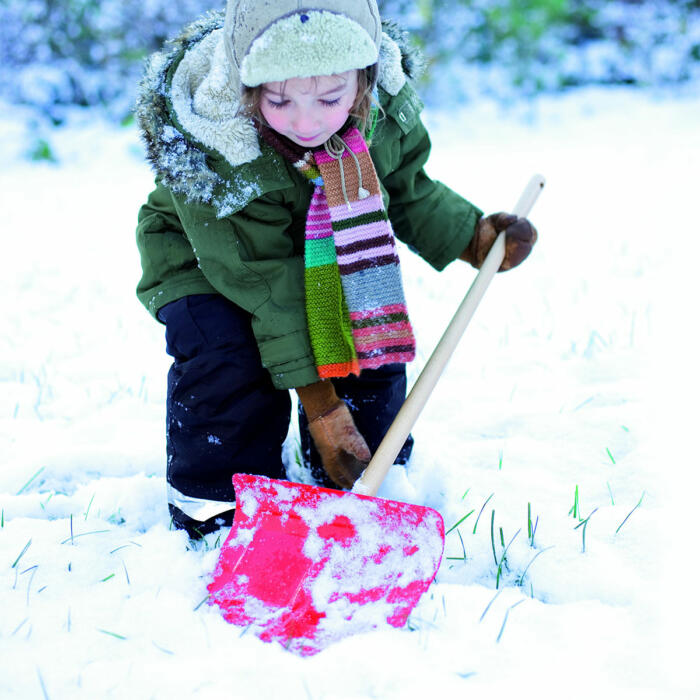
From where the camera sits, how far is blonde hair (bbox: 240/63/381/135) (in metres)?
1.40

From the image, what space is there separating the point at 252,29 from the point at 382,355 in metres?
0.65

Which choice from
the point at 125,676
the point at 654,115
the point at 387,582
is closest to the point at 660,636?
the point at 387,582

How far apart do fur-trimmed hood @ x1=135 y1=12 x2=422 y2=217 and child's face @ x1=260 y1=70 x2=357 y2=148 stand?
77 millimetres

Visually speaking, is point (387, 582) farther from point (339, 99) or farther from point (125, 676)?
point (339, 99)

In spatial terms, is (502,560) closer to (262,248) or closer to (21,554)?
(262,248)

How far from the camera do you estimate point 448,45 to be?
18.6ft

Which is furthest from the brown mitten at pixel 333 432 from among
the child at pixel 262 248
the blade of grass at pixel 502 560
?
the blade of grass at pixel 502 560

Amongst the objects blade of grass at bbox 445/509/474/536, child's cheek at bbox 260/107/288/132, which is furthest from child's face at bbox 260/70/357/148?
blade of grass at bbox 445/509/474/536

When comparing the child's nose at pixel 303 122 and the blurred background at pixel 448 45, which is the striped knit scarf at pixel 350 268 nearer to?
the child's nose at pixel 303 122

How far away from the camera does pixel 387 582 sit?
1385mm

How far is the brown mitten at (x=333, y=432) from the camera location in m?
1.61

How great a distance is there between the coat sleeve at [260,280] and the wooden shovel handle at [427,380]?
0.19 meters

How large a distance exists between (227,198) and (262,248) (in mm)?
133

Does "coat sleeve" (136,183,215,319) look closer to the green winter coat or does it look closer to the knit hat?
the green winter coat
